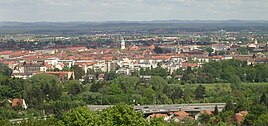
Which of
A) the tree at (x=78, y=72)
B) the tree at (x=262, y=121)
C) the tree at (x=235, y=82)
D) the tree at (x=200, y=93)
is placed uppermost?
the tree at (x=262, y=121)

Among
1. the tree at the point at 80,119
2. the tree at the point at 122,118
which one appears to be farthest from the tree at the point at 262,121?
the tree at the point at 80,119

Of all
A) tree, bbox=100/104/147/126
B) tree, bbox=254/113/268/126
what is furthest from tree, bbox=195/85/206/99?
tree, bbox=100/104/147/126

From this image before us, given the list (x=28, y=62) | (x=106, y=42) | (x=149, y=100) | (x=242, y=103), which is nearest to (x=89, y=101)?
(x=149, y=100)

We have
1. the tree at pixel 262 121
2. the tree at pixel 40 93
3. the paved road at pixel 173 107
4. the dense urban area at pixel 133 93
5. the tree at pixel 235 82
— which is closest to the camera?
the dense urban area at pixel 133 93

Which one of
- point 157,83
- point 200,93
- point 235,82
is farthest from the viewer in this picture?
point 235,82

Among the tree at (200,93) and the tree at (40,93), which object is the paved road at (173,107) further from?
the tree at (200,93)

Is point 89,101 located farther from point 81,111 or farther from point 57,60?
point 57,60

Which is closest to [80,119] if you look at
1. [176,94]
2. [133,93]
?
[133,93]

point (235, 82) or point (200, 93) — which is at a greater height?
point (200, 93)

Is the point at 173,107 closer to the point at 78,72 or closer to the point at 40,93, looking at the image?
the point at 40,93

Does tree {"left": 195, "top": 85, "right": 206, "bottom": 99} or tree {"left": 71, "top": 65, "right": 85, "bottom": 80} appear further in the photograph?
tree {"left": 71, "top": 65, "right": 85, "bottom": 80}

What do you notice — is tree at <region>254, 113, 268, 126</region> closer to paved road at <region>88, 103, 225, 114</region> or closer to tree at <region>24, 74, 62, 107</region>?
paved road at <region>88, 103, 225, 114</region>
